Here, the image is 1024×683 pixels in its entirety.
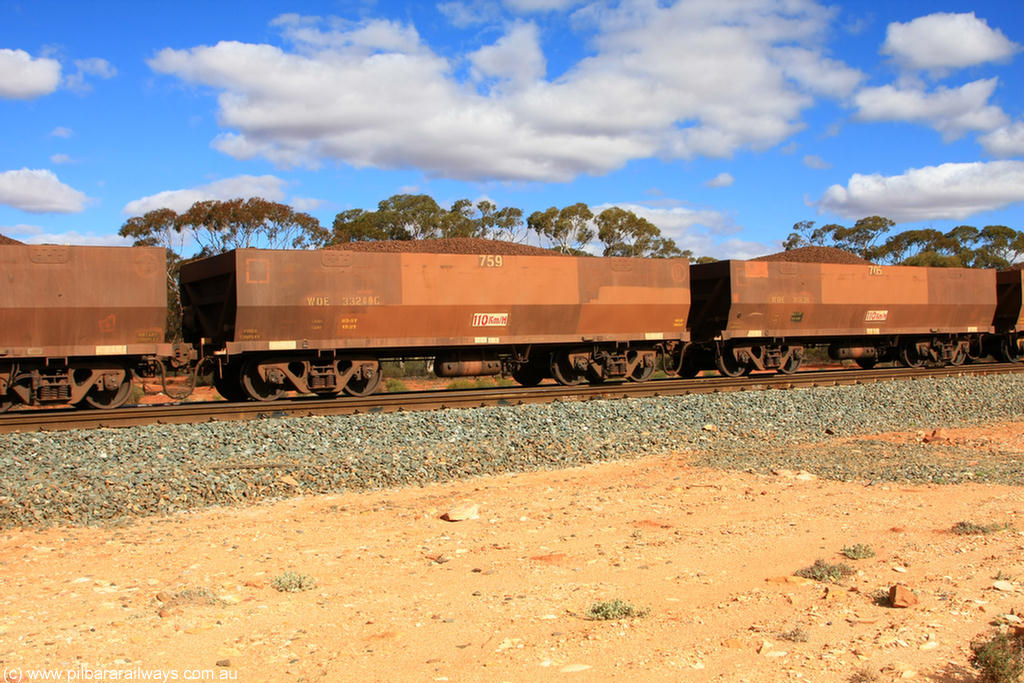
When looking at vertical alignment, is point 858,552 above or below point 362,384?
below

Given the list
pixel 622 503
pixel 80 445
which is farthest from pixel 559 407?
pixel 80 445

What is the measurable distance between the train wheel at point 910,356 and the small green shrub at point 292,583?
22047mm

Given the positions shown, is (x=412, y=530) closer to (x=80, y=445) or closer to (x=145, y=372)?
(x=80, y=445)

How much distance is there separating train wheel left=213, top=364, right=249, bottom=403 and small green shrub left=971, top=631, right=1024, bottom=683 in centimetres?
1316

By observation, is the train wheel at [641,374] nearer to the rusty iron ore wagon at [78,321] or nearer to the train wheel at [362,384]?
the train wheel at [362,384]

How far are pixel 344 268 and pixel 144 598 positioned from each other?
9.92 meters

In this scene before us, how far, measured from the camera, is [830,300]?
21078 millimetres

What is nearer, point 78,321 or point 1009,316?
point 78,321

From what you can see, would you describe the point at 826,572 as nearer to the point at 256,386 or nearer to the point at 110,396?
the point at 256,386

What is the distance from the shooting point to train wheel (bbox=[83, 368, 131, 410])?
1382 cm

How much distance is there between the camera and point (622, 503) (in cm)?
823

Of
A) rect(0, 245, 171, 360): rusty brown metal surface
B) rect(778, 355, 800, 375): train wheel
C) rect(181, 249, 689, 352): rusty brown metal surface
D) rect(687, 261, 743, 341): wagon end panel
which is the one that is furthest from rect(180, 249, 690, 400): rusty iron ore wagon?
rect(778, 355, 800, 375): train wheel

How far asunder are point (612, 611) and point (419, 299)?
1095 cm
